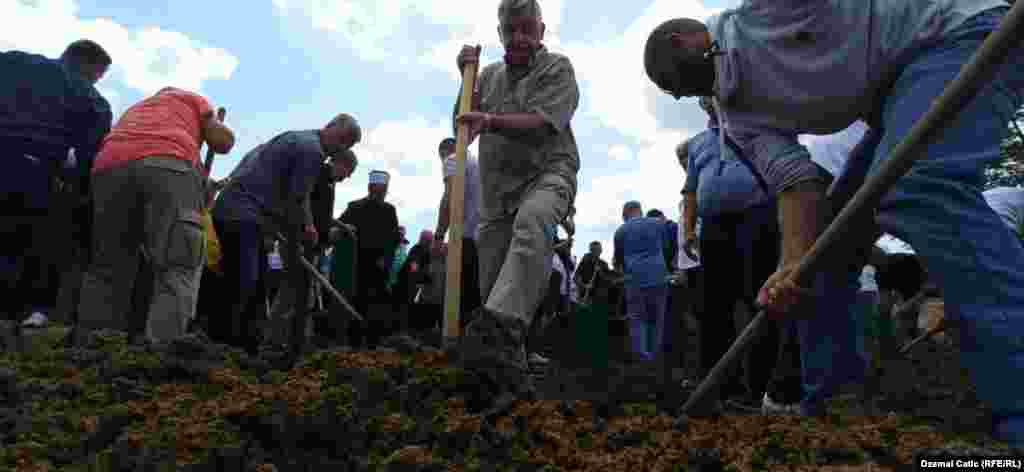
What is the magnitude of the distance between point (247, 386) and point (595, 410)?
107 centimetres

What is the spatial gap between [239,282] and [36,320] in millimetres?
1244

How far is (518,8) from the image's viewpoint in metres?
3.87

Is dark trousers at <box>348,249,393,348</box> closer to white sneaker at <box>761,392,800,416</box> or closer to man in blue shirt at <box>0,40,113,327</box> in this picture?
man in blue shirt at <box>0,40,113,327</box>

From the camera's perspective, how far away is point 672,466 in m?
2.19

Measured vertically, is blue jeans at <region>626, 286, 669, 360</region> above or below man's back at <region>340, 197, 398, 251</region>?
below

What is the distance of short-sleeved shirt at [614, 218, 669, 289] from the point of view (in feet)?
24.6

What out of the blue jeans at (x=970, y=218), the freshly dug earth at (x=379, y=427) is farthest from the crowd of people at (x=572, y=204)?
the freshly dug earth at (x=379, y=427)

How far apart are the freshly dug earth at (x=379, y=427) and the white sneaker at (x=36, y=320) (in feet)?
7.34

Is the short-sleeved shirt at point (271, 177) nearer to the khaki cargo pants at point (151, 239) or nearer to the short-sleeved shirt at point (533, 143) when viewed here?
the khaki cargo pants at point (151, 239)

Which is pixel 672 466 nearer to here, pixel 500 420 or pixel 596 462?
pixel 596 462

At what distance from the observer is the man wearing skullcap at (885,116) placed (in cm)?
211

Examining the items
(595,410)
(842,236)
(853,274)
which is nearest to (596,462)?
(595,410)

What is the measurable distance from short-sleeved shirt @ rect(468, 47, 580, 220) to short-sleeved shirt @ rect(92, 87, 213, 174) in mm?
1521

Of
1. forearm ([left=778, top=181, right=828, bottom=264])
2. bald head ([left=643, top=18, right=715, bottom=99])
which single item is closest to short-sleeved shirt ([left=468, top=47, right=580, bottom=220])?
bald head ([left=643, top=18, right=715, bottom=99])
